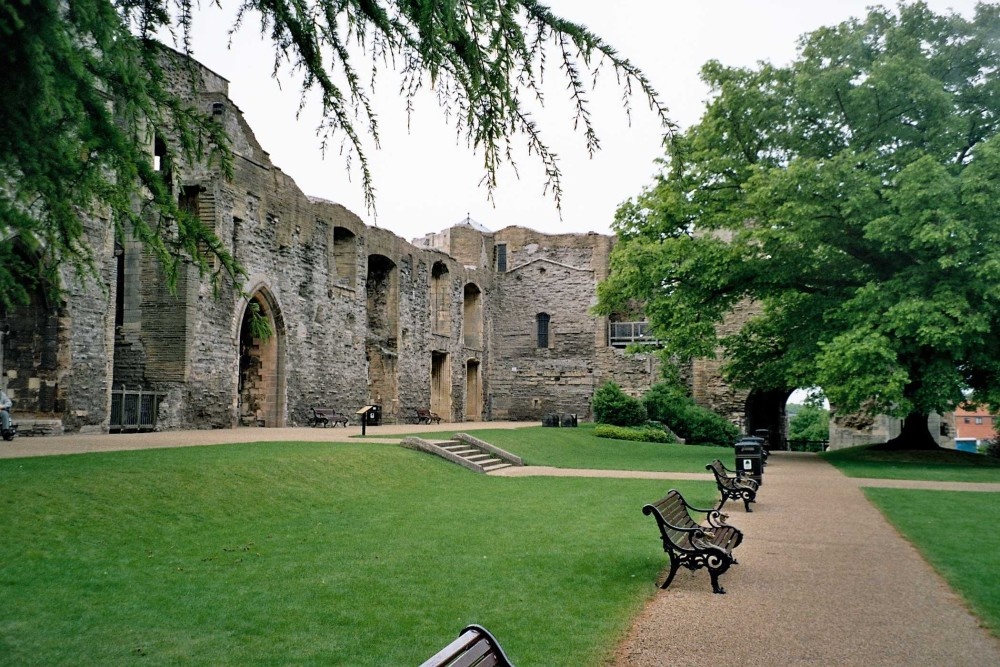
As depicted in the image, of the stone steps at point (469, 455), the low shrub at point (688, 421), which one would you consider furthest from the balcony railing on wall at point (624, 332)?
the stone steps at point (469, 455)

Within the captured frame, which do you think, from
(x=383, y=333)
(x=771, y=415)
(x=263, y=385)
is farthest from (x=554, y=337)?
(x=263, y=385)

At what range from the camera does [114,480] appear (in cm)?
970

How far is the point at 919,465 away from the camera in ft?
65.8

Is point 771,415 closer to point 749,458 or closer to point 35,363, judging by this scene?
point 749,458

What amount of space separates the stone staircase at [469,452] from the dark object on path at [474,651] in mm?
12909

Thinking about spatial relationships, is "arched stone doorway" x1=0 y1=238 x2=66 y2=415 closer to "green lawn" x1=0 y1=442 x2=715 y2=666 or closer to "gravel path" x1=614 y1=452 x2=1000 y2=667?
"green lawn" x1=0 y1=442 x2=715 y2=666

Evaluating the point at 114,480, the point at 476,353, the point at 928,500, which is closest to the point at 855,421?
the point at 476,353

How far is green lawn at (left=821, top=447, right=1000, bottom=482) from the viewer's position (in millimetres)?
17172

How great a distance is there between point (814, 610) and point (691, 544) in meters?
1.20

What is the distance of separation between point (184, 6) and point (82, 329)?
15978 mm

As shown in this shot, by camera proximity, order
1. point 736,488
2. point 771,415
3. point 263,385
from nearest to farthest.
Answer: point 736,488
point 263,385
point 771,415

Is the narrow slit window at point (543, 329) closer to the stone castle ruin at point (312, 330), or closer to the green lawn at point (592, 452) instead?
the stone castle ruin at point (312, 330)

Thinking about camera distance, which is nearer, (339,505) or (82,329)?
(339,505)

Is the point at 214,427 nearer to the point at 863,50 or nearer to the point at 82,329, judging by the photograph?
the point at 82,329
